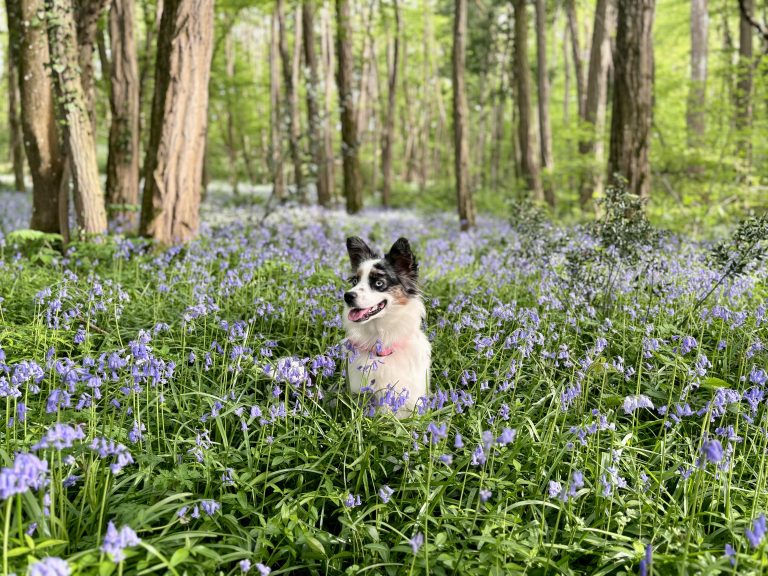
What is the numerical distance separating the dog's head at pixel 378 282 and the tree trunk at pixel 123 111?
23.2 feet

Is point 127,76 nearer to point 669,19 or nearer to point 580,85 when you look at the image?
point 580,85

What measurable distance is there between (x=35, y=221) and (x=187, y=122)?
3145mm

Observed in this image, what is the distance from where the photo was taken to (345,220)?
1367 cm

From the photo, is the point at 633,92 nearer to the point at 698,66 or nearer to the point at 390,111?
the point at 698,66

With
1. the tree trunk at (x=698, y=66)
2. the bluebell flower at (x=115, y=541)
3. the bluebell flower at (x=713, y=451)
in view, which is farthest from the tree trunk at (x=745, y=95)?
the bluebell flower at (x=115, y=541)

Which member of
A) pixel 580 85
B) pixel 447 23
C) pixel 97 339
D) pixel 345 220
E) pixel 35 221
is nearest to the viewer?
pixel 97 339

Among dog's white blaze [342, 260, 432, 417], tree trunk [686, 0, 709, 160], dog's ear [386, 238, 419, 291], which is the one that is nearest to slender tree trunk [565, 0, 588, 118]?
tree trunk [686, 0, 709, 160]

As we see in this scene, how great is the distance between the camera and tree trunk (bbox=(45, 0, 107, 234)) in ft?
22.0

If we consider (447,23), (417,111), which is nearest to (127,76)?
(447,23)

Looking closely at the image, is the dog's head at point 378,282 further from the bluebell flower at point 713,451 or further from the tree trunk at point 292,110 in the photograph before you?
the tree trunk at point 292,110

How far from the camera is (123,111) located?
32.5 feet

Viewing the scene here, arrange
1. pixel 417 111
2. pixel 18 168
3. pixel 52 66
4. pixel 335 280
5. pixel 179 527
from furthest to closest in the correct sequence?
pixel 417 111, pixel 18 168, pixel 52 66, pixel 335 280, pixel 179 527

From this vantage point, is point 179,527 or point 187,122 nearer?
point 179,527

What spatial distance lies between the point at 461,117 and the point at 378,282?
406 inches
